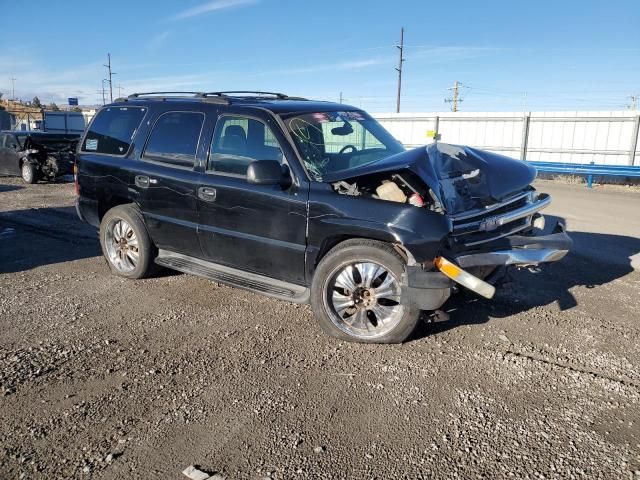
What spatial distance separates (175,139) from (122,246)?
1455mm

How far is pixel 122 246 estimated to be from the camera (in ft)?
19.0

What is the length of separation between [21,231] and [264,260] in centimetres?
555

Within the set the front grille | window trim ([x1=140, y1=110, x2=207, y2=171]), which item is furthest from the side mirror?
the front grille

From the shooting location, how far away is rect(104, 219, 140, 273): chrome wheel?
5668 mm

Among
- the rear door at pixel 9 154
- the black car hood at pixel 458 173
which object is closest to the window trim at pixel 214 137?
the black car hood at pixel 458 173

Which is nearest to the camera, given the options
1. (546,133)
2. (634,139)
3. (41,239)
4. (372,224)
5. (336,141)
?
(372,224)

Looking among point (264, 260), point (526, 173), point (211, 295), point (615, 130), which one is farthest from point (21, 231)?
point (615, 130)

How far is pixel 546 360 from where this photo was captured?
12.6 ft

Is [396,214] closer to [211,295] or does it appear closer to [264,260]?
[264,260]

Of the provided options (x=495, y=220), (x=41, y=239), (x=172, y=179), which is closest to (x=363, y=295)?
(x=495, y=220)

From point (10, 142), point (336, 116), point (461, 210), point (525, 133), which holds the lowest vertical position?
point (461, 210)

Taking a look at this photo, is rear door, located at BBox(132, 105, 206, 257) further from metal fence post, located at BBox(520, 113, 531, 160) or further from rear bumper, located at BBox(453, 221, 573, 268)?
metal fence post, located at BBox(520, 113, 531, 160)

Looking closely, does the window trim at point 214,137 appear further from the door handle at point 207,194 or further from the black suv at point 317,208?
the door handle at point 207,194

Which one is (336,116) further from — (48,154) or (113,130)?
(48,154)
